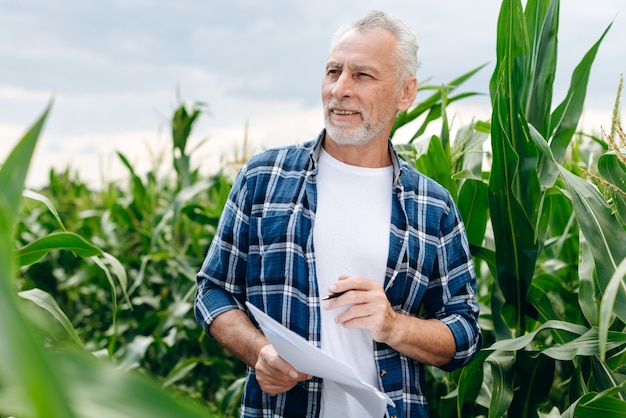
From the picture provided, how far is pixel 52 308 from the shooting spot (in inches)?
55.1

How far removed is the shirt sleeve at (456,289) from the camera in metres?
1.61

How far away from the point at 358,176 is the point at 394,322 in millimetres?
381

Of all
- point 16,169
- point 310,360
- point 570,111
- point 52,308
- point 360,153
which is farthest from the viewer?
point 570,111

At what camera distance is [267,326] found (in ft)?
3.78

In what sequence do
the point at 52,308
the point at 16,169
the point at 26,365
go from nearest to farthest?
1. the point at 26,365
2. the point at 16,169
3. the point at 52,308

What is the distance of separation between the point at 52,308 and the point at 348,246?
633 millimetres

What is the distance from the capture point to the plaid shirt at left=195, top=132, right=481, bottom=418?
155cm

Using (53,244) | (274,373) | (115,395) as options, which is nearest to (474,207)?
(274,373)

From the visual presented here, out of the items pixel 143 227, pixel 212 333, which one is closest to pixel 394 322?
pixel 212 333

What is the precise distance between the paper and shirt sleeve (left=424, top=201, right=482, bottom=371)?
0.38m

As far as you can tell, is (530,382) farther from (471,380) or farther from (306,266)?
(306,266)

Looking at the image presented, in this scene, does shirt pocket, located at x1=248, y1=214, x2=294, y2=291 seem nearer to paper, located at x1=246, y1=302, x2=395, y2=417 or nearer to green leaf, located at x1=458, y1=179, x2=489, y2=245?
paper, located at x1=246, y1=302, x2=395, y2=417

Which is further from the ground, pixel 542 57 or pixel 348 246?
pixel 542 57

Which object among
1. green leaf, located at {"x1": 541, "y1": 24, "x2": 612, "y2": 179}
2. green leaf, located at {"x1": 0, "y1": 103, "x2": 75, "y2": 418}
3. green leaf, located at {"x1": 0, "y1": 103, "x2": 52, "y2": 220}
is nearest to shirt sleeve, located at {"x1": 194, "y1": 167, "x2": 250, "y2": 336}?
green leaf, located at {"x1": 541, "y1": 24, "x2": 612, "y2": 179}
